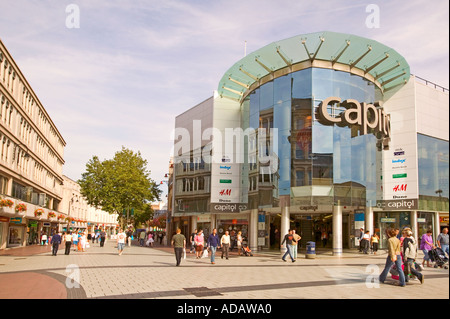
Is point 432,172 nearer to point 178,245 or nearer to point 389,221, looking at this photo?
point 389,221

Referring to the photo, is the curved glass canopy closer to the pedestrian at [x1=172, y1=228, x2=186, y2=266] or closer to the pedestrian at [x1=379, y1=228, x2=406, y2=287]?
the pedestrian at [x1=172, y1=228, x2=186, y2=266]

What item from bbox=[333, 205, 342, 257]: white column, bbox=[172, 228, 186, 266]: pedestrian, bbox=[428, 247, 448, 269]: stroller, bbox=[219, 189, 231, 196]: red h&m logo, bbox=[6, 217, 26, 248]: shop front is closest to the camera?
bbox=[428, 247, 448, 269]: stroller

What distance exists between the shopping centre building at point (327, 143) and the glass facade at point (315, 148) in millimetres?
71

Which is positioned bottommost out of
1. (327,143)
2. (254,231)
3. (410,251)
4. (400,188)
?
(254,231)

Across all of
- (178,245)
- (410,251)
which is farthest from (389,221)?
(410,251)

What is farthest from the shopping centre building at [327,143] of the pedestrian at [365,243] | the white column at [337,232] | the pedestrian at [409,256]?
the pedestrian at [409,256]

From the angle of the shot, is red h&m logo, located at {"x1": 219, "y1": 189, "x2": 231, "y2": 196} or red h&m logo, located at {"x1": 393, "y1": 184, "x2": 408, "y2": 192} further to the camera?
red h&m logo, located at {"x1": 219, "y1": 189, "x2": 231, "y2": 196}

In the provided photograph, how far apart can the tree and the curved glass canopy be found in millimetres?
22377

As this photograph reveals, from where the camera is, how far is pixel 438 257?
651 inches

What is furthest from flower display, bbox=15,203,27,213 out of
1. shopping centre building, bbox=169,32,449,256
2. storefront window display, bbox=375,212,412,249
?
storefront window display, bbox=375,212,412,249

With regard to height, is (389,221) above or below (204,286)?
above

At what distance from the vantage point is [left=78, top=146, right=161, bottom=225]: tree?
48656mm

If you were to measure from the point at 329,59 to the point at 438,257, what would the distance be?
16.8 meters

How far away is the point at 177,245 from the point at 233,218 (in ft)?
66.2
